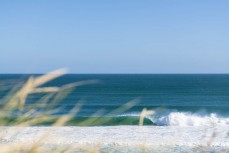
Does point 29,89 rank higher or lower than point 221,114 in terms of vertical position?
higher

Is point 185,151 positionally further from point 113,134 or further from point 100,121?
point 100,121

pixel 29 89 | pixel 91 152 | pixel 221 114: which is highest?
pixel 29 89

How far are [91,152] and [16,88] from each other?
0.25 metres

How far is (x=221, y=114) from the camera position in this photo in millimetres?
35469

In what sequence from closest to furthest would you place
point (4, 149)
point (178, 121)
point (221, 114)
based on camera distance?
1. point (4, 149)
2. point (178, 121)
3. point (221, 114)

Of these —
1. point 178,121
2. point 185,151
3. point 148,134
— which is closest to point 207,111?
point 178,121

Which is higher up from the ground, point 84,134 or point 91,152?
point 91,152

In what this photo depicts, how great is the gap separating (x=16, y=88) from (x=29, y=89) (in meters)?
0.05

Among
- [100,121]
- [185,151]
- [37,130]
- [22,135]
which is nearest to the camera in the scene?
[100,121]

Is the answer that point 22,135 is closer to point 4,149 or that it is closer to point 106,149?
point 106,149

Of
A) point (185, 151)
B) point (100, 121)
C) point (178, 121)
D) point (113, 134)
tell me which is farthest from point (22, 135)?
point (100, 121)

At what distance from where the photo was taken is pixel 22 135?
16.5 m

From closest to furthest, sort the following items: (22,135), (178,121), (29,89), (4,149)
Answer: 1. (4,149)
2. (29,89)
3. (22,135)
4. (178,121)

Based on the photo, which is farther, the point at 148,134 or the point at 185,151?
the point at 148,134
